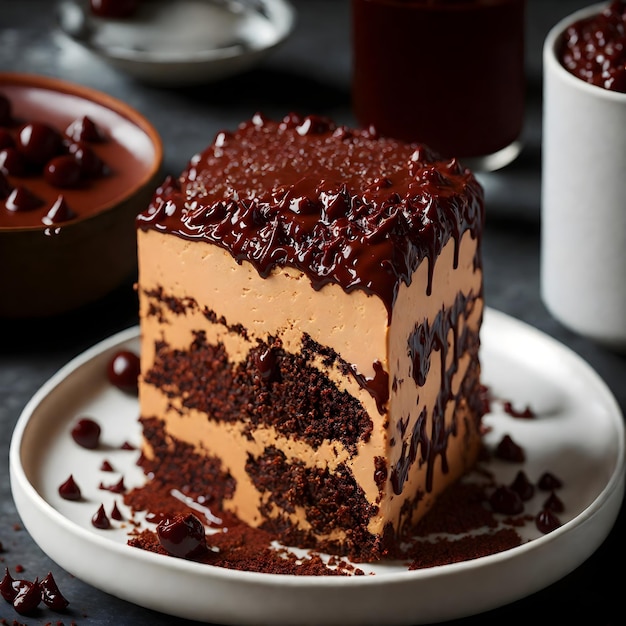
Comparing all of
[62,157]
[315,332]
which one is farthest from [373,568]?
[62,157]

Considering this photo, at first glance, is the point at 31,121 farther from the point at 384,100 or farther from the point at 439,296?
the point at 439,296

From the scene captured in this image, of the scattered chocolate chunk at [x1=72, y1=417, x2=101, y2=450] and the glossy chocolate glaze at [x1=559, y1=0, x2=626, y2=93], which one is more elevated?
the glossy chocolate glaze at [x1=559, y1=0, x2=626, y2=93]

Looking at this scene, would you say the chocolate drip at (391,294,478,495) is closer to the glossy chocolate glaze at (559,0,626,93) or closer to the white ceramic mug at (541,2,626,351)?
the white ceramic mug at (541,2,626,351)

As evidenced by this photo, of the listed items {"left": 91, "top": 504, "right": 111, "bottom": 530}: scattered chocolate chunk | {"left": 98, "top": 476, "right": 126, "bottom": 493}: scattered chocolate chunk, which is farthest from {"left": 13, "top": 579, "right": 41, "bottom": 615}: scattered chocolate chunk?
{"left": 98, "top": 476, "right": 126, "bottom": 493}: scattered chocolate chunk

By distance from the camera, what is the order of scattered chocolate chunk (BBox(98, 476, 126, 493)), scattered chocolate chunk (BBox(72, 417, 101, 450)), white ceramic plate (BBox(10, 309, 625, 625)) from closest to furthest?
white ceramic plate (BBox(10, 309, 625, 625)), scattered chocolate chunk (BBox(98, 476, 126, 493)), scattered chocolate chunk (BBox(72, 417, 101, 450))

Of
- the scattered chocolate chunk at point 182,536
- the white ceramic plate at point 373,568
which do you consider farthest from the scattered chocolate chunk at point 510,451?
the scattered chocolate chunk at point 182,536

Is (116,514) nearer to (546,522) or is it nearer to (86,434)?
(86,434)
